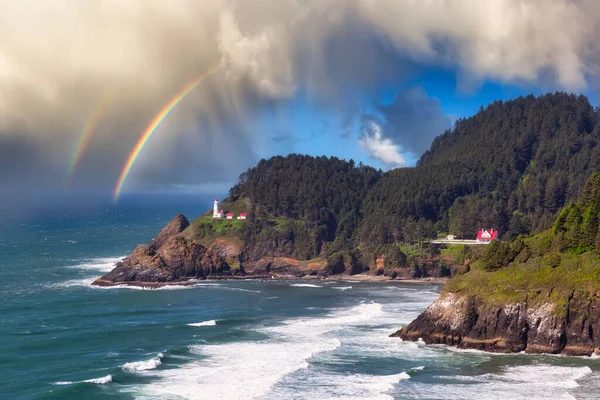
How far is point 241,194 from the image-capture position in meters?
192

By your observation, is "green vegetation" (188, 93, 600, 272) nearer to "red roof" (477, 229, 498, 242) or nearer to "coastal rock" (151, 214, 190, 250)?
"red roof" (477, 229, 498, 242)

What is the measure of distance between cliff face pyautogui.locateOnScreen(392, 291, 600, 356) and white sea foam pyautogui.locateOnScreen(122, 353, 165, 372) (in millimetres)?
26415

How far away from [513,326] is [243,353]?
27.3 metres

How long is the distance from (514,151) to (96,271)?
395 feet

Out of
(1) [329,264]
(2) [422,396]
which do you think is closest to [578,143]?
(1) [329,264]

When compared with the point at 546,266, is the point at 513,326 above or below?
below

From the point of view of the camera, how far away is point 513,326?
66.9 metres

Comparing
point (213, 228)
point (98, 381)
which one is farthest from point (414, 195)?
point (98, 381)

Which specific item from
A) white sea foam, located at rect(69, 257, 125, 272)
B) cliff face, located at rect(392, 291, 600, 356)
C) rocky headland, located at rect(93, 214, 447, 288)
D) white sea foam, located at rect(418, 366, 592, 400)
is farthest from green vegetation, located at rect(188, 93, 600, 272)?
white sea foam, located at rect(418, 366, 592, 400)

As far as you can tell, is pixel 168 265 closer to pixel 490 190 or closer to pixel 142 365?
pixel 142 365

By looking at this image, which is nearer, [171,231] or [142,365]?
[142,365]

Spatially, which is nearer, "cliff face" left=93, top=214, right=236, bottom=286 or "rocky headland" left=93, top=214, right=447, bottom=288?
"cliff face" left=93, top=214, right=236, bottom=286

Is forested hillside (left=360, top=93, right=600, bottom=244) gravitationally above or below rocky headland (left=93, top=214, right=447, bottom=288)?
above

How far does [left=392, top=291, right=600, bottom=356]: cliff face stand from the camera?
210 feet
